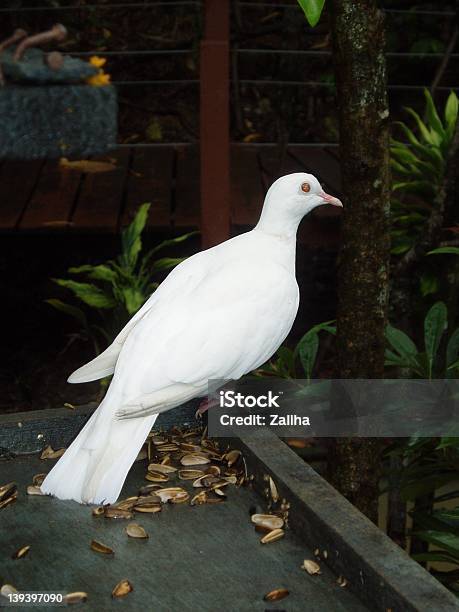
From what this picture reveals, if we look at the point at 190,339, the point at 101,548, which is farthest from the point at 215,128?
the point at 101,548

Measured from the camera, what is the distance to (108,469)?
6.27 ft

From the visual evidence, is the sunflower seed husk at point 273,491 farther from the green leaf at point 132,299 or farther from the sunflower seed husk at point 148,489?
the green leaf at point 132,299

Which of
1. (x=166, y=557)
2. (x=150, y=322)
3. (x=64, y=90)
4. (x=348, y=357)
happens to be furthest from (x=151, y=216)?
(x=166, y=557)

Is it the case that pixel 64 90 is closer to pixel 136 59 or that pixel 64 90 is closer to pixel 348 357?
pixel 348 357

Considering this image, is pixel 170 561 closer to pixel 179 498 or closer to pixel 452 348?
pixel 179 498

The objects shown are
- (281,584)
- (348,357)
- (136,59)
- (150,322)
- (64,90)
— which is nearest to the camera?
(281,584)

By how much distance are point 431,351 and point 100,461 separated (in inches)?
46.2

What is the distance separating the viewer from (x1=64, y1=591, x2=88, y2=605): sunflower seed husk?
162 cm

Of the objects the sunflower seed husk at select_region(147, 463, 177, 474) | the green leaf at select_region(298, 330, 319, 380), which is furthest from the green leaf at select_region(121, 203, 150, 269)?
the sunflower seed husk at select_region(147, 463, 177, 474)

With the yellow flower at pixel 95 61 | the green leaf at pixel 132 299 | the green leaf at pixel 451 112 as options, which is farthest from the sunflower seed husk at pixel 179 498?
the yellow flower at pixel 95 61

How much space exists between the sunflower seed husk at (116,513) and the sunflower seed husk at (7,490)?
0.22 metres

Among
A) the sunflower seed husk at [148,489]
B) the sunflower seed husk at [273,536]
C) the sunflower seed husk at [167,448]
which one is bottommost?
the sunflower seed husk at [273,536]

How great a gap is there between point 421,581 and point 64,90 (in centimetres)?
286

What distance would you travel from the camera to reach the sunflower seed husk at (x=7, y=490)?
200 centimetres
